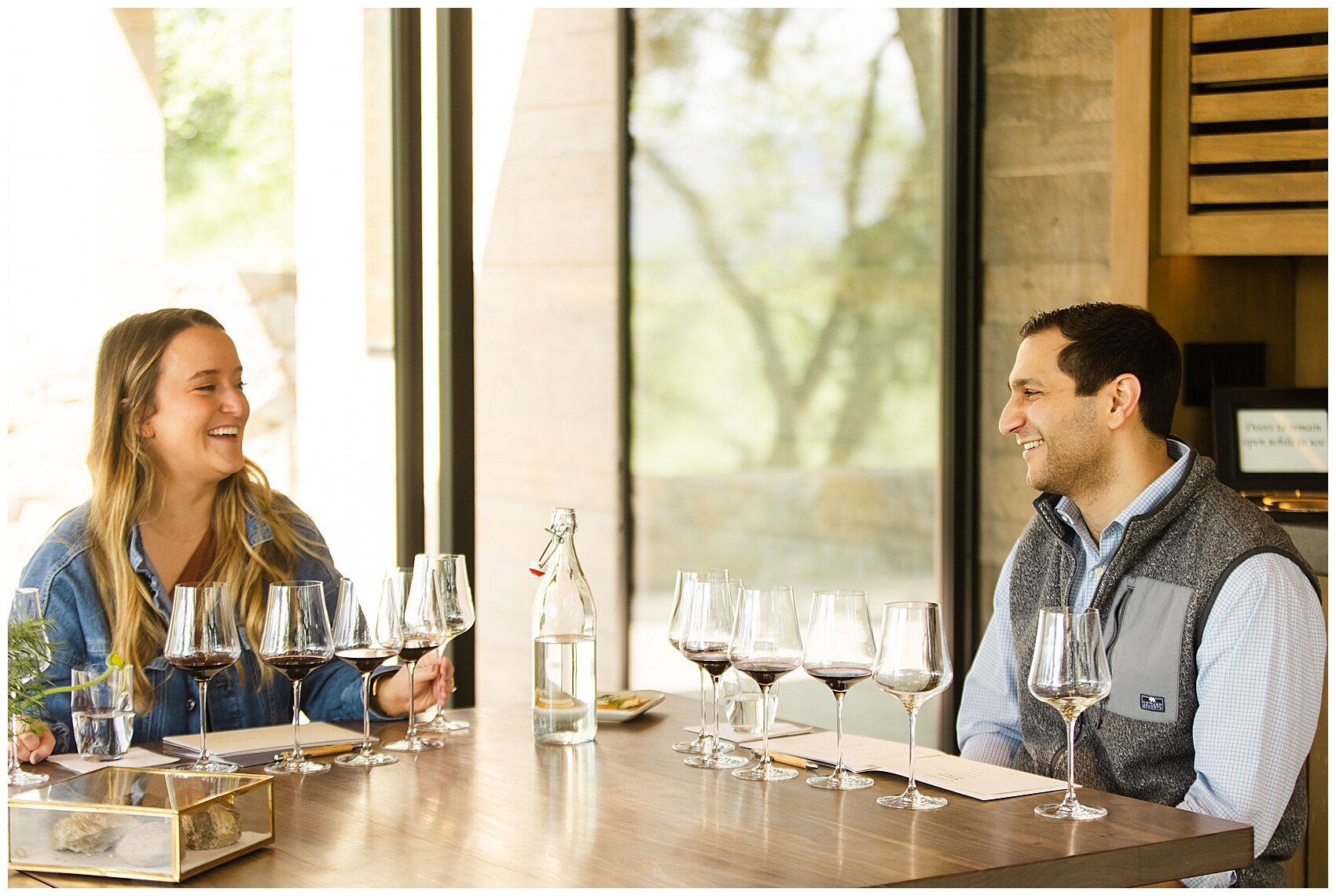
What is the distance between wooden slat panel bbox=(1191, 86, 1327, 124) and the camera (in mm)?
3336

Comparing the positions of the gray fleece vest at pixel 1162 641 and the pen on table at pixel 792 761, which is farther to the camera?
the gray fleece vest at pixel 1162 641

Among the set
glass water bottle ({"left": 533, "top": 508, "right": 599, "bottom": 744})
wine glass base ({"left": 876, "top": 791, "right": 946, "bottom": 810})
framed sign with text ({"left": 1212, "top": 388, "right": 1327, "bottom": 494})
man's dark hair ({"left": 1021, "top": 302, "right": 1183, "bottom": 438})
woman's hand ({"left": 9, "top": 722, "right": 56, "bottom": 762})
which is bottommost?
wine glass base ({"left": 876, "top": 791, "right": 946, "bottom": 810})

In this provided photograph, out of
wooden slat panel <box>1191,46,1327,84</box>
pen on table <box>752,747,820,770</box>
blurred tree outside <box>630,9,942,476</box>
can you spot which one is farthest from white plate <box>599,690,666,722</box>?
wooden slat panel <box>1191,46,1327,84</box>

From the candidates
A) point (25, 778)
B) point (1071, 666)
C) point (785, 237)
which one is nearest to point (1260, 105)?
point (785, 237)

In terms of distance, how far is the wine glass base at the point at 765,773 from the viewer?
1.90 metres

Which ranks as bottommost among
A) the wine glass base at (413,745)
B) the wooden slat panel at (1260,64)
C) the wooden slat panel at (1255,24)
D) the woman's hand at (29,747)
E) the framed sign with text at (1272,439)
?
the wine glass base at (413,745)

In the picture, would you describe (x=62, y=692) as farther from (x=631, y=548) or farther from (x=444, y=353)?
(x=631, y=548)

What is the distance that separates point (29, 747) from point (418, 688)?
0.53m

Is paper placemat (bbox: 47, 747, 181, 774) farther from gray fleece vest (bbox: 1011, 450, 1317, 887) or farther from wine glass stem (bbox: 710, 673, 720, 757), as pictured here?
gray fleece vest (bbox: 1011, 450, 1317, 887)

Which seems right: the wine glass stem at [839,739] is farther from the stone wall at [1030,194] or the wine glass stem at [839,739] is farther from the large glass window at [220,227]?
the stone wall at [1030,194]

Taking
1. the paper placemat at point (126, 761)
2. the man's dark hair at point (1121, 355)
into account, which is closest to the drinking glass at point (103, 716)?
the paper placemat at point (126, 761)

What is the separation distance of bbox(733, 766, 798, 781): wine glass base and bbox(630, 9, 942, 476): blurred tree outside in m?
1.94

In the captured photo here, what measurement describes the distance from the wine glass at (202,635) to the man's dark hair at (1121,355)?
4.32 ft

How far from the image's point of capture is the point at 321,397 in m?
3.25
